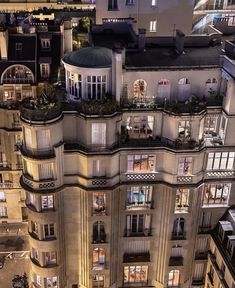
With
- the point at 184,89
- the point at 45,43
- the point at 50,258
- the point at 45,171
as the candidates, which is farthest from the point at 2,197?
the point at 184,89

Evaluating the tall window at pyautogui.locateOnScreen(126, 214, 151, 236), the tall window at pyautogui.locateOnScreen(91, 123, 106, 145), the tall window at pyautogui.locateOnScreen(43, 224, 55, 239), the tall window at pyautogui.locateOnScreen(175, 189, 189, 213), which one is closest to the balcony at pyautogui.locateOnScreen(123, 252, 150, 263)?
the tall window at pyautogui.locateOnScreen(126, 214, 151, 236)

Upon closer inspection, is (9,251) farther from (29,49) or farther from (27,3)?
(27,3)

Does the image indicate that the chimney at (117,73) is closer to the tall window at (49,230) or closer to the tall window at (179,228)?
the tall window at (49,230)

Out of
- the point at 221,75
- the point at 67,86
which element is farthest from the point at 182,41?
the point at 67,86

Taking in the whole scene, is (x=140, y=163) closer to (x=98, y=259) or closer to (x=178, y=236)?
(x=178, y=236)

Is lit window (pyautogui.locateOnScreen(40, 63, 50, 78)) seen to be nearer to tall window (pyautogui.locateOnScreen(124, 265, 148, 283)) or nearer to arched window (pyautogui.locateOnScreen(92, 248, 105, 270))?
arched window (pyautogui.locateOnScreen(92, 248, 105, 270))
